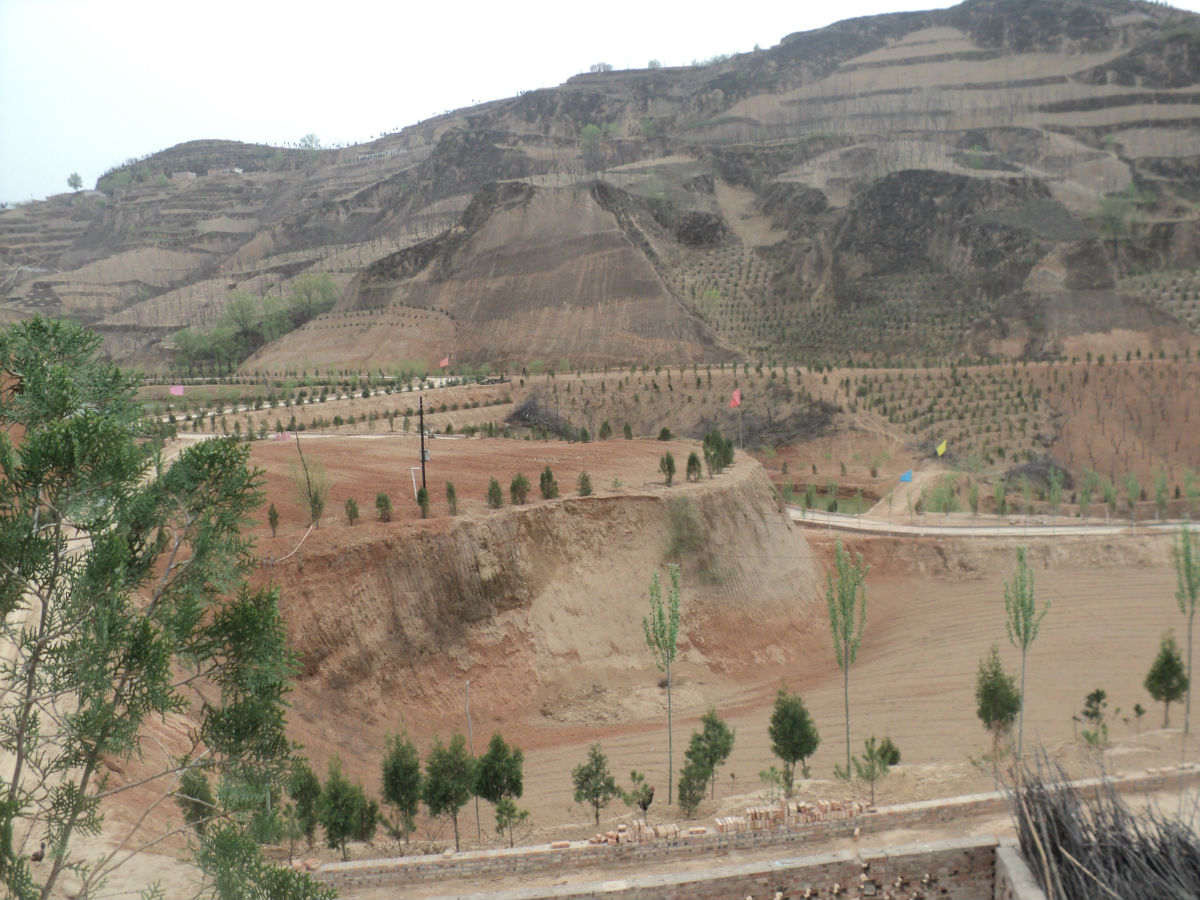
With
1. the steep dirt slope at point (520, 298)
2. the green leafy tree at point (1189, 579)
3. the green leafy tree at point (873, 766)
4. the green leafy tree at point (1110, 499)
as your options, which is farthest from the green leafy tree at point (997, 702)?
the steep dirt slope at point (520, 298)

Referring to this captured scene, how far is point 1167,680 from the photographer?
19547 millimetres

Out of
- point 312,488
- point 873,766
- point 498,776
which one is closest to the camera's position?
point 498,776


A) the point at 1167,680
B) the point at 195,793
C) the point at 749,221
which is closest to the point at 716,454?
the point at 1167,680

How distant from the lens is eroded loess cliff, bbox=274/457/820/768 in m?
21.8

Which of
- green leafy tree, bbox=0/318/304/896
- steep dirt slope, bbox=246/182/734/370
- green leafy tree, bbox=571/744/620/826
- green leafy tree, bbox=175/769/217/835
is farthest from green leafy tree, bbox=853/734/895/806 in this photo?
steep dirt slope, bbox=246/182/734/370

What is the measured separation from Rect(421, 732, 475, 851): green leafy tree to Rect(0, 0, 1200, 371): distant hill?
5447 centimetres

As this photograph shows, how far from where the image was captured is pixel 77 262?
140 m

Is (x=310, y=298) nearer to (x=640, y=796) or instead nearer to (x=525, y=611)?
(x=525, y=611)

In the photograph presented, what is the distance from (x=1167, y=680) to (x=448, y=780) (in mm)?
14699

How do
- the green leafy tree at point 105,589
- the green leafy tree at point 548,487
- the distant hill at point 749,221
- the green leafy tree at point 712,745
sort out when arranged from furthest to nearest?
the distant hill at point 749,221, the green leafy tree at point 548,487, the green leafy tree at point 712,745, the green leafy tree at point 105,589

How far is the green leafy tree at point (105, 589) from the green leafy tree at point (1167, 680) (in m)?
17.8

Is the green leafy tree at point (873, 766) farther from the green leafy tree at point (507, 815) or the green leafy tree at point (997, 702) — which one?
the green leafy tree at point (507, 815)

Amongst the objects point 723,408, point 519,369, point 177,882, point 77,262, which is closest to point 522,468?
point 177,882

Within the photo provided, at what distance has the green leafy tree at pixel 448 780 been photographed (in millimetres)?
16641
